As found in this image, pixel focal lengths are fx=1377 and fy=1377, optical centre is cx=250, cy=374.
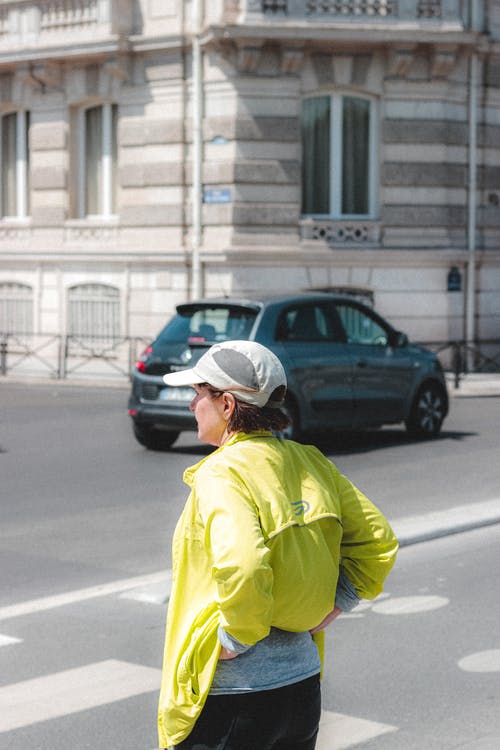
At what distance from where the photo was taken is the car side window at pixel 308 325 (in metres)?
14.5

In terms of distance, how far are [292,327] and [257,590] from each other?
11460mm

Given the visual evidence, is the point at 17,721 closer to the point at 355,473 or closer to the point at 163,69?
the point at 355,473

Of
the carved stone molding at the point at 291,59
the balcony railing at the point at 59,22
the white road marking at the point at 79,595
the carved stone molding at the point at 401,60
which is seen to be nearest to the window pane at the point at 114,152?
the balcony railing at the point at 59,22

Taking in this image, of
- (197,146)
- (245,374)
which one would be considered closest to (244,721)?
(245,374)

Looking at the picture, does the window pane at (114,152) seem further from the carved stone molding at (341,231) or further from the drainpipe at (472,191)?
the drainpipe at (472,191)

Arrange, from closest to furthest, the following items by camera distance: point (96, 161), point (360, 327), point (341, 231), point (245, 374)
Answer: point (245, 374)
point (360, 327)
point (341, 231)
point (96, 161)

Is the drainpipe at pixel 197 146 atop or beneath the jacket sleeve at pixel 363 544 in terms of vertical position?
atop

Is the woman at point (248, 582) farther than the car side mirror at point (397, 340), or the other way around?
the car side mirror at point (397, 340)

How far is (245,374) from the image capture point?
343 cm

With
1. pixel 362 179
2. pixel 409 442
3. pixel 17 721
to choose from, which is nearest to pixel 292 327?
pixel 409 442

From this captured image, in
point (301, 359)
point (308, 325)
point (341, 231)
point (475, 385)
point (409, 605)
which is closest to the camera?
point (409, 605)

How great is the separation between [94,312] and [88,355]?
112 cm

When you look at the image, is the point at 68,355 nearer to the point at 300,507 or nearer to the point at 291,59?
the point at 291,59

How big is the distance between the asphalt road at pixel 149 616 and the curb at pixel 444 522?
0.31 feet
